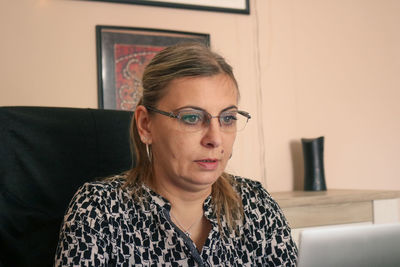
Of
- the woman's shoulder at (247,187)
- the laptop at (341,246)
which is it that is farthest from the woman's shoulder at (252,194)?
the laptop at (341,246)

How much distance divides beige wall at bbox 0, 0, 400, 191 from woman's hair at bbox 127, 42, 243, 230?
98 centimetres

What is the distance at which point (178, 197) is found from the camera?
4.03 ft

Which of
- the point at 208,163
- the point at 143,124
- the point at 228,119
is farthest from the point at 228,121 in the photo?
the point at 143,124

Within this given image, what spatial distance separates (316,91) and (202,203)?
1585 millimetres

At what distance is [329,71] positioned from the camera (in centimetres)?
271

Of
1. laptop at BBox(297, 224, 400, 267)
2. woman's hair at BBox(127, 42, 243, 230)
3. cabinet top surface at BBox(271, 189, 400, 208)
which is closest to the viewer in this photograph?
laptop at BBox(297, 224, 400, 267)

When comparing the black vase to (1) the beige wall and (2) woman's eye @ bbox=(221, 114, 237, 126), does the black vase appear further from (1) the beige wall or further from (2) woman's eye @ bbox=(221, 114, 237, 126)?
(2) woman's eye @ bbox=(221, 114, 237, 126)

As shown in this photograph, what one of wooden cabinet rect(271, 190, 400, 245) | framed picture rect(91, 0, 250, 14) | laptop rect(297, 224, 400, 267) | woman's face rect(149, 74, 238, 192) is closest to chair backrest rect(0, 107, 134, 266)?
woman's face rect(149, 74, 238, 192)

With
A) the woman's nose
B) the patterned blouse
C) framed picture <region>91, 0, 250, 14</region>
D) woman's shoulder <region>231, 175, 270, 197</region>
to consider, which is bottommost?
the patterned blouse

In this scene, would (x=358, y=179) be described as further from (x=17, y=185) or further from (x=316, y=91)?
(x=17, y=185)

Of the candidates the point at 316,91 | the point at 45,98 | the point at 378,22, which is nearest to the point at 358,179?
the point at 316,91

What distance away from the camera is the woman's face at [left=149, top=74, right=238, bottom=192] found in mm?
1133

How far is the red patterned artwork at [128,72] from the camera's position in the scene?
7.36 ft

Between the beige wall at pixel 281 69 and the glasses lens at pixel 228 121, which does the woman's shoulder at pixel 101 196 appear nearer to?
the glasses lens at pixel 228 121
